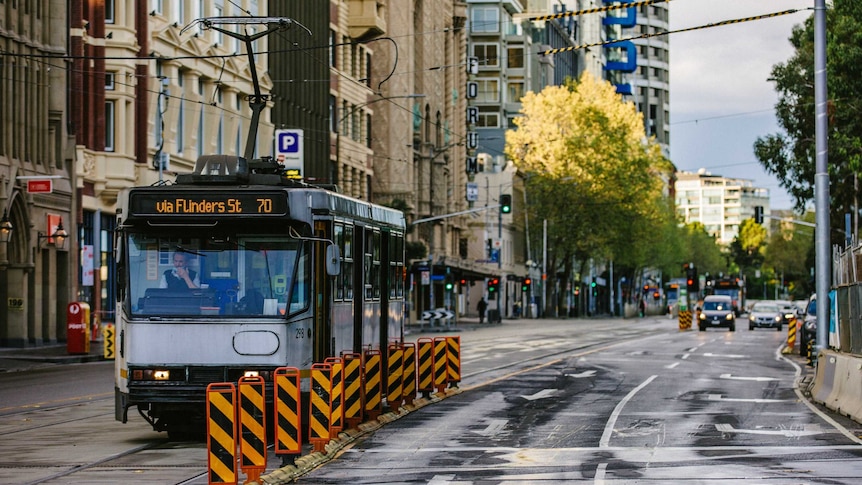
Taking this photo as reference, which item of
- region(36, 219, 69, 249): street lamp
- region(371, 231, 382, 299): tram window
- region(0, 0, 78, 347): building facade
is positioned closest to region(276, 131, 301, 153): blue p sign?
region(0, 0, 78, 347): building facade

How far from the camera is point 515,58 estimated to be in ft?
434

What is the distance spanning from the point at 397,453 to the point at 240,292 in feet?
8.13

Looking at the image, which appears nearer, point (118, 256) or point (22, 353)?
point (118, 256)

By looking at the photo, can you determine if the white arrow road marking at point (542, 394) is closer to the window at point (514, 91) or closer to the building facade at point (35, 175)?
the building facade at point (35, 175)

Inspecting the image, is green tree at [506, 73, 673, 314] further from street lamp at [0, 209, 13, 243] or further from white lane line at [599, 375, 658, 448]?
white lane line at [599, 375, 658, 448]

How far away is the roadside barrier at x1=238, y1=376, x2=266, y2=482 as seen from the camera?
14.3m

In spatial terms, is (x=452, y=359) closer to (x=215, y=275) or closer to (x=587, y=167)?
(x=215, y=275)

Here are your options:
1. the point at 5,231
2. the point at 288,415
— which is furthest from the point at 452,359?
the point at 5,231

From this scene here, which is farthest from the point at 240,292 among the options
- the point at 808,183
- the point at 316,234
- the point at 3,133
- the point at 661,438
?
the point at 808,183

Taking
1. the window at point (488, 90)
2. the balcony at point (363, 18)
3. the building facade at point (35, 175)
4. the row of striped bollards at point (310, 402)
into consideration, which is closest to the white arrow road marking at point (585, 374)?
the row of striped bollards at point (310, 402)

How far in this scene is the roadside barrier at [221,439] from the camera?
1381cm

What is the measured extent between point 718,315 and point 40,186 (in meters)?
39.5

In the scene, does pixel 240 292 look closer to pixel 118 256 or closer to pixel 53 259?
pixel 118 256

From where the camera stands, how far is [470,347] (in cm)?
5006
